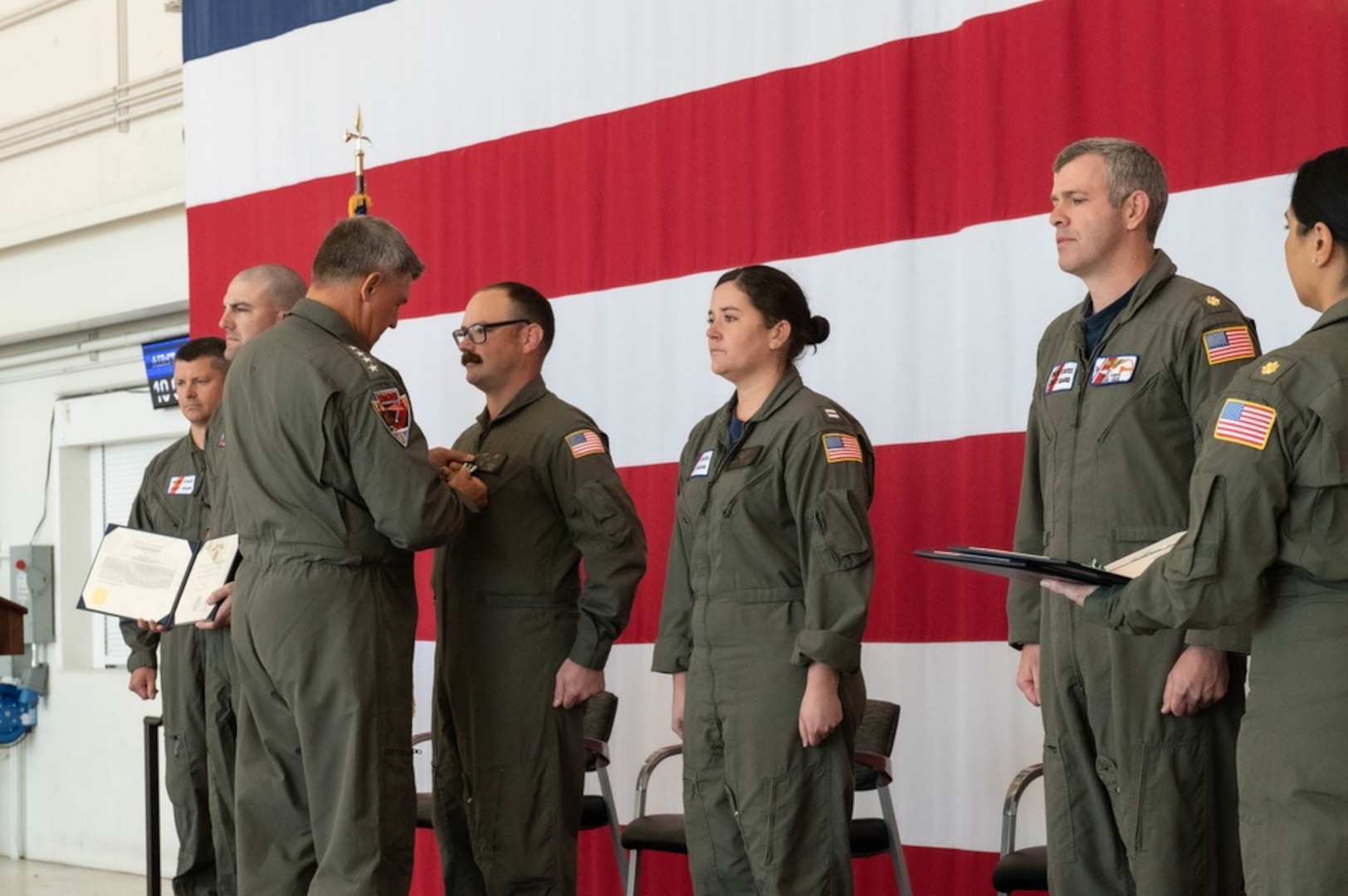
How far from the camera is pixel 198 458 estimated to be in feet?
14.2

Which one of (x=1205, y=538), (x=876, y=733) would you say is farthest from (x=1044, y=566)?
(x=876, y=733)

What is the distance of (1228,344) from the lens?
251cm

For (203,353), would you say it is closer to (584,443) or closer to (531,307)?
(531,307)

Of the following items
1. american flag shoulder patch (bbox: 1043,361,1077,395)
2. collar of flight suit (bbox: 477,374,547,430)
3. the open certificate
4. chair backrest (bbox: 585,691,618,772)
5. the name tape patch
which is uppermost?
collar of flight suit (bbox: 477,374,547,430)

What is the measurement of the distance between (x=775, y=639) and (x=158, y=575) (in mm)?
1743

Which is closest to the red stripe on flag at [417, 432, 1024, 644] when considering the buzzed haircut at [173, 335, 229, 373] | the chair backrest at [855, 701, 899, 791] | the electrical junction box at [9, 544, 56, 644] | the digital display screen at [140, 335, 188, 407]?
the chair backrest at [855, 701, 899, 791]

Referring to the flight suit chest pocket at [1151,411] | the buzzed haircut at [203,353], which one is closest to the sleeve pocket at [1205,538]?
the flight suit chest pocket at [1151,411]

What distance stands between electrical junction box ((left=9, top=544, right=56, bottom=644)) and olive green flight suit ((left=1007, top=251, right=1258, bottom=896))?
17.3 feet

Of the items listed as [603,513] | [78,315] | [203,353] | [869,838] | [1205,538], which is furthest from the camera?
[78,315]

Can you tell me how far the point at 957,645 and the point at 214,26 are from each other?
142 inches

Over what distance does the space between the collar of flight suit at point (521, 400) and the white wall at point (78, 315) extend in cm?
287

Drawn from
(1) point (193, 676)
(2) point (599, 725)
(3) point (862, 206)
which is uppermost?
(3) point (862, 206)

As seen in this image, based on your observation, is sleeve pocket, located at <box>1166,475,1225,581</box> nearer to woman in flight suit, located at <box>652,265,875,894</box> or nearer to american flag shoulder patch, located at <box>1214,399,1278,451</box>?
american flag shoulder patch, located at <box>1214,399,1278,451</box>

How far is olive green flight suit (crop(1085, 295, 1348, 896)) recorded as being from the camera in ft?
6.48
